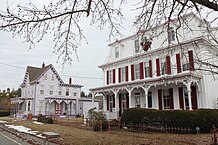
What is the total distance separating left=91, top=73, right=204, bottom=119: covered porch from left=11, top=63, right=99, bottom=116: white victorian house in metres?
22.4

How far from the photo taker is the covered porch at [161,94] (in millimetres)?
17781

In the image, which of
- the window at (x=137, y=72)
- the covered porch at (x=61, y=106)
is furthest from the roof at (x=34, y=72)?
the window at (x=137, y=72)

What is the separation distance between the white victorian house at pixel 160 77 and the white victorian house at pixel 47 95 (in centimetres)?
2232

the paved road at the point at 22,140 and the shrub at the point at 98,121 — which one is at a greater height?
the shrub at the point at 98,121

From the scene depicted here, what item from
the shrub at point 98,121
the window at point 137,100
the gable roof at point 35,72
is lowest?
the shrub at point 98,121

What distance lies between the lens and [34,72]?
5122 centimetres

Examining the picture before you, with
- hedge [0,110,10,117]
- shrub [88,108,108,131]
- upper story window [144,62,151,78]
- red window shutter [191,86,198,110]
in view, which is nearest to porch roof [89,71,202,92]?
red window shutter [191,86,198,110]

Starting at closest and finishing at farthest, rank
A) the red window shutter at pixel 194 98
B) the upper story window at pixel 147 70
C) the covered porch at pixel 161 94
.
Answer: the covered porch at pixel 161 94, the red window shutter at pixel 194 98, the upper story window at pixel 147 70

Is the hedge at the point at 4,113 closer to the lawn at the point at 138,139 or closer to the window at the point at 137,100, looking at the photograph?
the window at the point at 137,100

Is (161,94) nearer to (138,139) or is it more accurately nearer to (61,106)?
(138,139)

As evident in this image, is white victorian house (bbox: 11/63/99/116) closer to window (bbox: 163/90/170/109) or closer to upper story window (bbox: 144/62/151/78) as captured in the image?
upper story window (bbox: 144/62/151/78)

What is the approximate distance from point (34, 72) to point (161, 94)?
37.9m

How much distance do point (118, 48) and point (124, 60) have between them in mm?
2566

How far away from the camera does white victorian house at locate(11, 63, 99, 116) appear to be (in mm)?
45750
